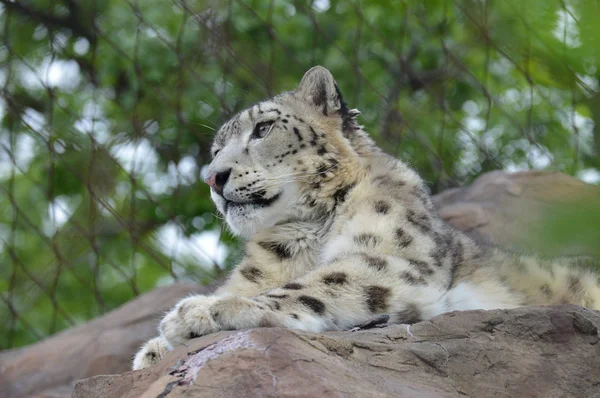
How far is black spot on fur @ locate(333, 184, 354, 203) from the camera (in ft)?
9.09

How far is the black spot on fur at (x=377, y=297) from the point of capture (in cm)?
217

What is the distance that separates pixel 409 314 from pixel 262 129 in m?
1.04

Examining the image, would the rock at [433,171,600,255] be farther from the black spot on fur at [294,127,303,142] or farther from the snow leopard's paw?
the snow leopard's paw

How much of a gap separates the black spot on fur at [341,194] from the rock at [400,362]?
810 millimetres

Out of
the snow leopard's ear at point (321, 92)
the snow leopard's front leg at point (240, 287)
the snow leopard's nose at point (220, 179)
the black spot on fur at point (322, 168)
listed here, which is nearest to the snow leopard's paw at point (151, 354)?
the snow leopard's front leg at point (240, 287)

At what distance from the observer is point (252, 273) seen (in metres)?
2.67

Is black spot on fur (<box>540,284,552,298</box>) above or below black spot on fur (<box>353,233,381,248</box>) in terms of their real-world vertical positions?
below

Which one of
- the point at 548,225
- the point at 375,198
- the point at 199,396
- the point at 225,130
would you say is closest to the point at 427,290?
the point at 375,198

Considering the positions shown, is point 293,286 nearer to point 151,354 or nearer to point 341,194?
point 151,354

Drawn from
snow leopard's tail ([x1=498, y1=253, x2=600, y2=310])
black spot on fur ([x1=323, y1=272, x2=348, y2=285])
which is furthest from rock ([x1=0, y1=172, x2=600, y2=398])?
snow leopard's tail ([x1=498, y1=253, x2=600, y2=310])

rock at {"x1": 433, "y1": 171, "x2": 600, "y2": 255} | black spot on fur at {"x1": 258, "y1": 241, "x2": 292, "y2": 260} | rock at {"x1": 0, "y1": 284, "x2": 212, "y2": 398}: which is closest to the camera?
black spot on fur at {"x1": 258, "y1": 241, "x2": 292, "y2": 260}

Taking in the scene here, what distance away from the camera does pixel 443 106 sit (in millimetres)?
4438

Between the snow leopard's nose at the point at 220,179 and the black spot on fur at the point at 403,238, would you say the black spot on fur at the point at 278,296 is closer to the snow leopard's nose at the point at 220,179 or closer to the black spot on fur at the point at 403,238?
the black spot on fur at the point at 403,238

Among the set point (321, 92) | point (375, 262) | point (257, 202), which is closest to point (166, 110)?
point (321, 92)
